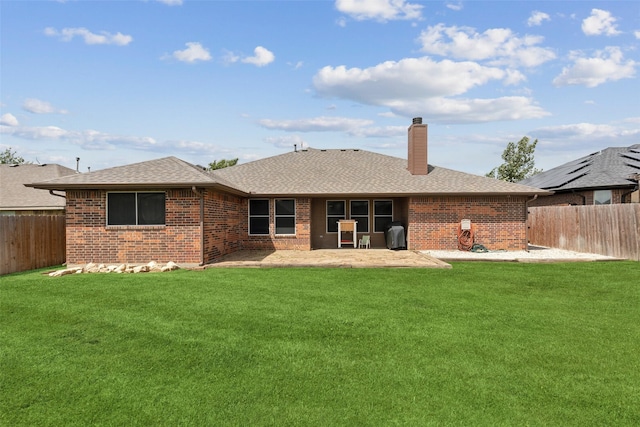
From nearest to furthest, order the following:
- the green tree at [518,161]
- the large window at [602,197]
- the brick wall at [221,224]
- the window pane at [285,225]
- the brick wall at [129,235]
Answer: the brick wall at [129,235], the brick wall at [221,224], the window pane at [285,225], the large window at [602,197], the green tree at [518,161]

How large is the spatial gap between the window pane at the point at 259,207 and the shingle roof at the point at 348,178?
568 millimetres

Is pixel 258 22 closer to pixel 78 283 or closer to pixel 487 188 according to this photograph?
pixel 78 283

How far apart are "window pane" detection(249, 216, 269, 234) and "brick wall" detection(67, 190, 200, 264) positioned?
4.36 meters

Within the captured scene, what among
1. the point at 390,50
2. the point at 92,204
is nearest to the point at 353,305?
the point at 92,204

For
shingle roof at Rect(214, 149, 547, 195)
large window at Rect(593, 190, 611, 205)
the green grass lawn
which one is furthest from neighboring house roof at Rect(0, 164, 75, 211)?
large window at Rect(593, 190, 611, 205)

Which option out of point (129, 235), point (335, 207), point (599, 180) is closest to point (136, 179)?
point (129, 235)

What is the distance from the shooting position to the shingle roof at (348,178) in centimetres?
1471

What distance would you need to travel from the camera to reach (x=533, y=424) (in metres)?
2.90

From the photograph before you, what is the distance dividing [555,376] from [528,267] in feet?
25.3

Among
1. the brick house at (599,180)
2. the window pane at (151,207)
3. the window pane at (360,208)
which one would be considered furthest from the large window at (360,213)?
the brick house at (599,180)

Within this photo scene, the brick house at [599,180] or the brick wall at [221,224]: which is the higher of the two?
the brick house at [599,180]

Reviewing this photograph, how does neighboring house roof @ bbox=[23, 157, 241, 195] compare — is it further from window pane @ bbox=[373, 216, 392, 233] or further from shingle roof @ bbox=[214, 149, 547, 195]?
window pane @ bbox=[373, 216, 392, 233]

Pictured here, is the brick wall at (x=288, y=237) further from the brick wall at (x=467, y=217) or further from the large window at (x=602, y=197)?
the large window at (x=602, y=197)

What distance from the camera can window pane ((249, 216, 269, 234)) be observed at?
1521 centimetres
